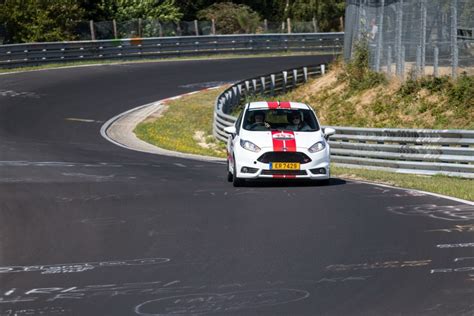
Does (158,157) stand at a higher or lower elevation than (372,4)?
lower

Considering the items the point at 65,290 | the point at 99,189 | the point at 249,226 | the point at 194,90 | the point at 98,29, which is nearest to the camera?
the point at 65,290

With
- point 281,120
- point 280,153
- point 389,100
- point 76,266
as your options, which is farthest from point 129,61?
point 76,266

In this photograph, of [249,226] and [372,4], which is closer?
[249,226]

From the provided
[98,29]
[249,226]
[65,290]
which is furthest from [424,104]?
[98,29]

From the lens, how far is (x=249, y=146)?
1853 cm

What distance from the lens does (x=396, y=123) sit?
3262 cm

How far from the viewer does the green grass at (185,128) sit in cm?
3156

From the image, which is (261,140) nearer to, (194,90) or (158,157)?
(158,157)

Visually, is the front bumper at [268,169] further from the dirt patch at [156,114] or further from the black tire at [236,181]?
the dirt patch at [156,114]

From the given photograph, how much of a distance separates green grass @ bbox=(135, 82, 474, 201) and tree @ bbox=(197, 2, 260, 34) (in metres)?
26.1

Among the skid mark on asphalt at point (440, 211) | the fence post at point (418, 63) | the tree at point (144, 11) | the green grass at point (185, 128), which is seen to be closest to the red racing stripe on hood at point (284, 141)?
the skid mark on asphalt at point (440, 211)

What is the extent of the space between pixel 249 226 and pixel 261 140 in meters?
5.18

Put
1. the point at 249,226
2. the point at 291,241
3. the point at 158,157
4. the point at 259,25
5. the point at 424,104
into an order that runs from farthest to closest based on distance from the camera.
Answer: the point at 259,25 → the point at 424,104 → the point at 158,157 → the point at 249,226 → the point at 291,241

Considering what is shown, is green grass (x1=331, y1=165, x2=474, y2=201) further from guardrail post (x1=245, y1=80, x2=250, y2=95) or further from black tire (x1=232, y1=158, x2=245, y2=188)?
guardrail post (x1=245, y1=80, x2=250, y2=95)
